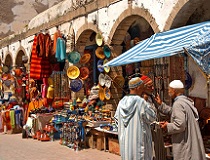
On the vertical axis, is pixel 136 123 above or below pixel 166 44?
below

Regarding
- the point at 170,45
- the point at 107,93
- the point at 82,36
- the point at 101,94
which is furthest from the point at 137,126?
the point at 82,36

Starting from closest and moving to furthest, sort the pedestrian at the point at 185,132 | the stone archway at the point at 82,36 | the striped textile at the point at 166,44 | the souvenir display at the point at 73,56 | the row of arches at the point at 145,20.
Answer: the pedestrian at the point at 185,132 < the striped textile at the point at 166,44 < the row of arches at the point at 145,20 < the stone archway at the point at 82,36 < the souvenir display at the point at 73,56

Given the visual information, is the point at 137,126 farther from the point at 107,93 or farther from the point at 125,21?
the point at 107,93

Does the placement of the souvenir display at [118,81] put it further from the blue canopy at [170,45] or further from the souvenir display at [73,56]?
the blue canopy at [170,45]

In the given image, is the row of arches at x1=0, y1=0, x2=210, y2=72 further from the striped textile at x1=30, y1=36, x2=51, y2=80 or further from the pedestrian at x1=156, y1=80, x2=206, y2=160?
the pedestrian at x1=156, y1=80, x2=206, y2=160

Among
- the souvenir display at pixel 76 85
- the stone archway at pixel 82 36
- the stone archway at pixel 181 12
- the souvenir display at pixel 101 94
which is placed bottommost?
the souvenir display at pixel 101 94

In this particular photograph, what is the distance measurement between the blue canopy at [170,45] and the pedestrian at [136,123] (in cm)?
93

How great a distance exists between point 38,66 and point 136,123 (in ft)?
23.6

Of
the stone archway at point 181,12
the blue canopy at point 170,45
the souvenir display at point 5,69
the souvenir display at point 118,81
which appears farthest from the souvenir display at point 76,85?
the souvenir display at point 5,69

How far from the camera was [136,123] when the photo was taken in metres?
3.73

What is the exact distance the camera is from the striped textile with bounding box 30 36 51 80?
1031cm

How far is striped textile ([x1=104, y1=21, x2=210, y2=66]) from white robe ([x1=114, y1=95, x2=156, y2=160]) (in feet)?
3.51

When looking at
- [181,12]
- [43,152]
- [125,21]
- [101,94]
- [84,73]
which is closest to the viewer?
[181,12]

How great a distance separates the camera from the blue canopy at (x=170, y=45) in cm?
418
